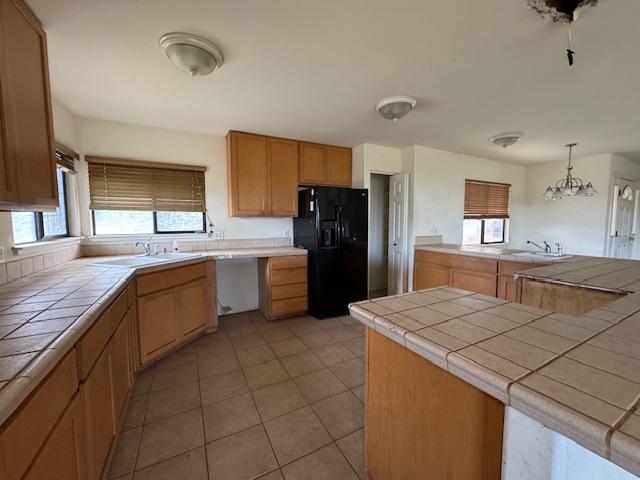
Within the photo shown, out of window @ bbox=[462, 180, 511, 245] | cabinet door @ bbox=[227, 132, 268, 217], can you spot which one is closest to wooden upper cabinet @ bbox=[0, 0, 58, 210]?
cabinet door @ bbox=[227, 132, 268, 217]

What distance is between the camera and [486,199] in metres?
4.68

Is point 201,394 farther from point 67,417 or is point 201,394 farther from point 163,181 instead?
point 163,181

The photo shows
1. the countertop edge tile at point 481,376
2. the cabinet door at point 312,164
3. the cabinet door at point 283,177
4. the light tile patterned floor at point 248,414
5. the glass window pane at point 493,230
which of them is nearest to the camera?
the countertop edge tile at point 481,376

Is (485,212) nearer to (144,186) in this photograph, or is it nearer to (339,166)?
(339,166)

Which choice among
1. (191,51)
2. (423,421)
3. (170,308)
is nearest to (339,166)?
(191,51)

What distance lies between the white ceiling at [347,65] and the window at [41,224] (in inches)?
37.0

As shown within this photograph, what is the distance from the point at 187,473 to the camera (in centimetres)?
130

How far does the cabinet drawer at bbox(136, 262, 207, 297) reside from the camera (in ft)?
6.76

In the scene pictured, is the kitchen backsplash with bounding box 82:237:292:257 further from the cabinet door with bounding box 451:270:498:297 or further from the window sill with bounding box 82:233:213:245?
the cabinet door with bounding box 451:270:498:297

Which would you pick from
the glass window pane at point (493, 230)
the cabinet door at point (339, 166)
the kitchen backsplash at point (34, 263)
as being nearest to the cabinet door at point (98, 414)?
the kitchen backsplash at point (34, 263)

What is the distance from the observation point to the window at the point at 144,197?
274cm

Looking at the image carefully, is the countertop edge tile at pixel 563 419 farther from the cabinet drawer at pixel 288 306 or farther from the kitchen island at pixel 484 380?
the cabinet drawer at pixel 288 306

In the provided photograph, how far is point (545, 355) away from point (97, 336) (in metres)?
1.69

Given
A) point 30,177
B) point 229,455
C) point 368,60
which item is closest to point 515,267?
point 368,60
